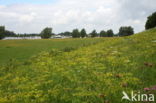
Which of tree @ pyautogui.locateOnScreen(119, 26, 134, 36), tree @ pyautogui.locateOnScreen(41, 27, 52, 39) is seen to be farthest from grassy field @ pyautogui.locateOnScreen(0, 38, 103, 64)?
tree @ pyautogui.locateOnScreen(41, 27, 52, 39)

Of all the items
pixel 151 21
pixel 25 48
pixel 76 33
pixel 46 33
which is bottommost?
pixel 25 48

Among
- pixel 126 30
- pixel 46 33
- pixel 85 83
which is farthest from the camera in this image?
pixel 46 33

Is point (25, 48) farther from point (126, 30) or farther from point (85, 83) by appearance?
point (126, 30)

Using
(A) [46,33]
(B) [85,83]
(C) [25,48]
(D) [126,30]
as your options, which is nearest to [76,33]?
(A) [46,33]

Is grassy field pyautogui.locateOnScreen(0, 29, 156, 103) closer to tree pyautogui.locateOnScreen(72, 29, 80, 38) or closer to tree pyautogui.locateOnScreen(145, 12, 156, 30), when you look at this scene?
tree pyautogui.locateOnScreen(145, 12, 156, 30)

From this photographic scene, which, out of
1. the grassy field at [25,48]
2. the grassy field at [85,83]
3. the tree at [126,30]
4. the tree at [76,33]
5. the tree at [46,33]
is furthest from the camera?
the tree at [46,33]

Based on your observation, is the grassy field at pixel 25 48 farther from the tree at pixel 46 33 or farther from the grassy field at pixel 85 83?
the tree at pixel 46 33

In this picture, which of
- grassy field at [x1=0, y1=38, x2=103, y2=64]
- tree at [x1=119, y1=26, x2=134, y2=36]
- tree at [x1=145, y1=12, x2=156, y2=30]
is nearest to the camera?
grassy field at [x1=0, y1=38, x2=103, y2=64]

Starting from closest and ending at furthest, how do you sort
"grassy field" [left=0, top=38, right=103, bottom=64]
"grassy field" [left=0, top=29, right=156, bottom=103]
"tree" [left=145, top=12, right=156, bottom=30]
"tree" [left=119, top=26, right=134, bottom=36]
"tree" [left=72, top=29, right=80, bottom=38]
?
"grassy field" [left=0, top=29, right=156, bottom=103], "grassy field" [left=0, top=38, right=103, bottom=64], "tree" [left=145, top=12, right=156, bottom=30], "tree" [left=119, top=26, right=134, bottom=36], "tree" [left=72, top=29, right=80, bottom=38]

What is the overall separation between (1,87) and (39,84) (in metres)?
2.78

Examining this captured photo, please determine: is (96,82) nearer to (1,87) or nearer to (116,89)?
(116,89)

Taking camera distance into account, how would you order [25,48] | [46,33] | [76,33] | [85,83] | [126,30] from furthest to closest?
[46,33] → [76,33] → [126,30] → [25,48] → [85,83]

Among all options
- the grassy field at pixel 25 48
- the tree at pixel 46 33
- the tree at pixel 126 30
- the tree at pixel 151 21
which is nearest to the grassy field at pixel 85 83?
the grassy field at pixel 25 48

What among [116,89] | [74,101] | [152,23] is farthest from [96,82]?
[152,23]
